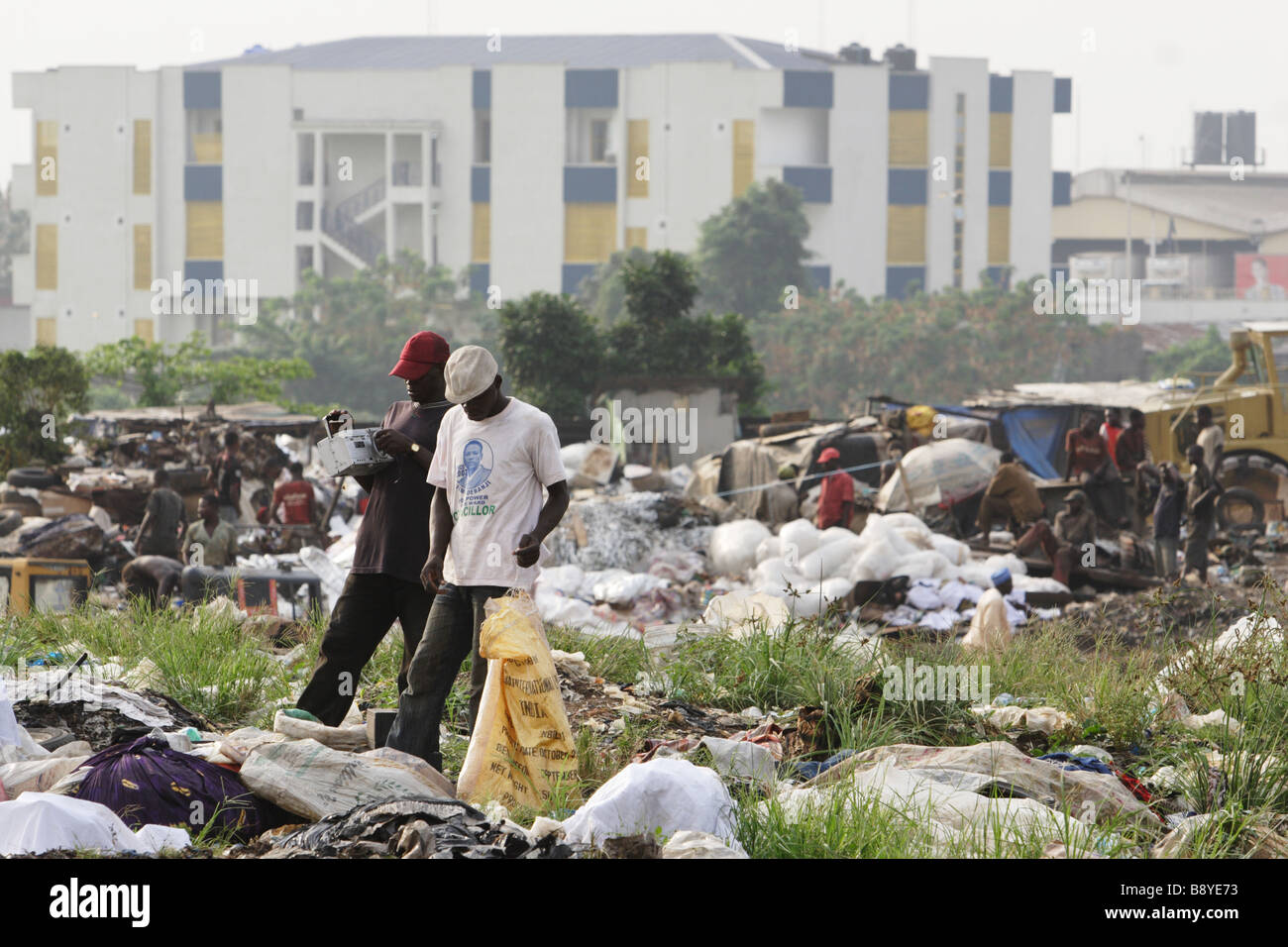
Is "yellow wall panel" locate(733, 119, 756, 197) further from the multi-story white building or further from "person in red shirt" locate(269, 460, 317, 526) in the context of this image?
"person in red shirt" locate(269, 460, 317, 526)

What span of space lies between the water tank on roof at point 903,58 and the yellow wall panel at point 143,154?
30.0m

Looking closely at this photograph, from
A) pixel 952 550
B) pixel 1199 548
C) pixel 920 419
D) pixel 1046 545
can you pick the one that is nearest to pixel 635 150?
pixel 920 419

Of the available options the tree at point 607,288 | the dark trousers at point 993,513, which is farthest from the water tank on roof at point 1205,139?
the dark trousers at point 993,513

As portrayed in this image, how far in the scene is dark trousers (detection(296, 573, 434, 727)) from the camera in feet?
16.2

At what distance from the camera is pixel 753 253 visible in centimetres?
4991

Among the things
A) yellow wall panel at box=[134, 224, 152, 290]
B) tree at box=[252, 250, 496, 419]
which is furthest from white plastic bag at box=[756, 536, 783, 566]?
yellow wall panel at box=[134, 224, 152, 290]

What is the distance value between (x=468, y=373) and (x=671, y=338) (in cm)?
1772

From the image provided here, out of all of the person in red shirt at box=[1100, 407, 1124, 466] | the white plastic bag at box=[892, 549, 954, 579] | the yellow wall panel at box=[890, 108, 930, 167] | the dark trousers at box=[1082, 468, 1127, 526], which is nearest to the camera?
the white plastic bag at box=[892, 549, 954, 579]

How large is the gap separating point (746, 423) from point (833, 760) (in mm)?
15724

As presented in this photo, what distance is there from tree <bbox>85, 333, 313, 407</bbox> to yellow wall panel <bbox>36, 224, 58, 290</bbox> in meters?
31.1

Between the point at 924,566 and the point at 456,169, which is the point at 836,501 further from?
the point at 456,169

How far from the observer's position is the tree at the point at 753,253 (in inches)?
1938

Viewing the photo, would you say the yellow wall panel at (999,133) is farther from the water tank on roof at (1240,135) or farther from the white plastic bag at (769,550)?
the white plastic bag at (769,550)
